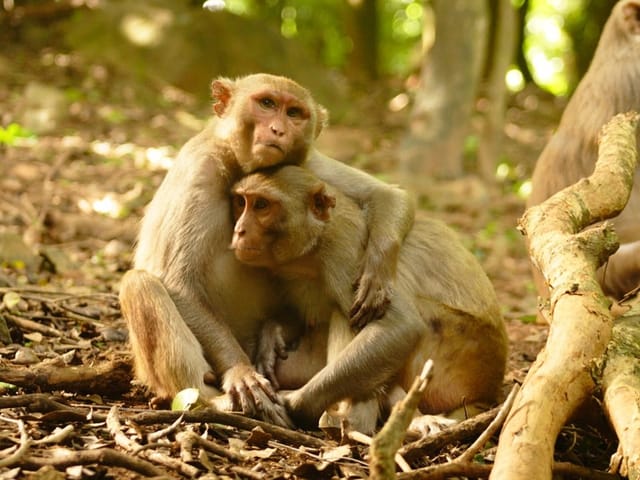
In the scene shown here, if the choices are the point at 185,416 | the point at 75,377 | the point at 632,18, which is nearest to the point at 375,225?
the point at 185,416

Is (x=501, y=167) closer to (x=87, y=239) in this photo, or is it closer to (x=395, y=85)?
(x=395, y=85)

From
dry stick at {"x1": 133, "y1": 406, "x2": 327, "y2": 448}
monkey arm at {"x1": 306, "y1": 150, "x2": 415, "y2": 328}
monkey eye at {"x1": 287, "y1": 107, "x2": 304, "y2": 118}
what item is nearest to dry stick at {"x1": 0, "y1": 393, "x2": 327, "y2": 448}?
dry stick at {"x1": 133, "y1": 406, "x2": 327, "y2": 448}

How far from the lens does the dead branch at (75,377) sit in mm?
4691

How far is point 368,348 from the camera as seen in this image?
4828mm

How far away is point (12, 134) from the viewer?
37.0ft

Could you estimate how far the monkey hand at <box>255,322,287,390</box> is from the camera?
5.21m

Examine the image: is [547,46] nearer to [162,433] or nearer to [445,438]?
[445,438]

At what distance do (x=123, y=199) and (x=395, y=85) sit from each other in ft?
41.1

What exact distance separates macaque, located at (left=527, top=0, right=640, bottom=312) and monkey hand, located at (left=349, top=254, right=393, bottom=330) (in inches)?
103

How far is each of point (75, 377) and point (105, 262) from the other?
365 centimetres

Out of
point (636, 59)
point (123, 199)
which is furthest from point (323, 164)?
point (123, 199)

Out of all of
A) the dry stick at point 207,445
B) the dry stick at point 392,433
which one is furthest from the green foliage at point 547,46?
the dry stick at point 392,433

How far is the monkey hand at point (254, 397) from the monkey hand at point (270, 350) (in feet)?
1.03

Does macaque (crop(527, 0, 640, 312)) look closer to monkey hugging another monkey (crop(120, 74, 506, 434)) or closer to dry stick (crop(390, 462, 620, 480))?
monkey hugging another monkey (crop(120, 74, 506, 434))
